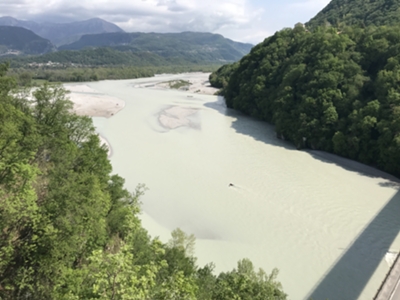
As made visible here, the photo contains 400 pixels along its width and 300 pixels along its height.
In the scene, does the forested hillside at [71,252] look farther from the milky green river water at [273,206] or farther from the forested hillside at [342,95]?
the forested hillside at [342,95]

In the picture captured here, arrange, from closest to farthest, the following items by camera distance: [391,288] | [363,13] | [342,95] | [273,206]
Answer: [391,288] < [273,206] < [342,95] < [363,13]

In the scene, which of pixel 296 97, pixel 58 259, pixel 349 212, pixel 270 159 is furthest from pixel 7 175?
pixel 296 97

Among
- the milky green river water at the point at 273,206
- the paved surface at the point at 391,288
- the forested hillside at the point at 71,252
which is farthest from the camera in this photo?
the milky green river water at the point at 273,206

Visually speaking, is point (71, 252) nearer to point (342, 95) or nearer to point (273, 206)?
point (273, 206)

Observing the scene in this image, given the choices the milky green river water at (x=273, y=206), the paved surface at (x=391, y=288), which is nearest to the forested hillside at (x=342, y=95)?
the milky green river water at (x=273, y=206)

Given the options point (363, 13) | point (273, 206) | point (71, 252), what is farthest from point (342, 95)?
point (363, 13)

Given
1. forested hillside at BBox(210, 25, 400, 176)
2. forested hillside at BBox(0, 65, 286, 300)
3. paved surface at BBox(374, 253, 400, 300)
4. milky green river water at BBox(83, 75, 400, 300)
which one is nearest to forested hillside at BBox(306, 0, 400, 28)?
forested hillside at BBox(210, 25, 400, 176)

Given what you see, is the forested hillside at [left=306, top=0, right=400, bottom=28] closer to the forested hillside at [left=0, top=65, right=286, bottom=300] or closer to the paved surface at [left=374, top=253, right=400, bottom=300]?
the paved surface at [left=374, top=253, right=400, bottom=300]

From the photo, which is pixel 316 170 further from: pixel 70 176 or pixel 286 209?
pixel 70 176
